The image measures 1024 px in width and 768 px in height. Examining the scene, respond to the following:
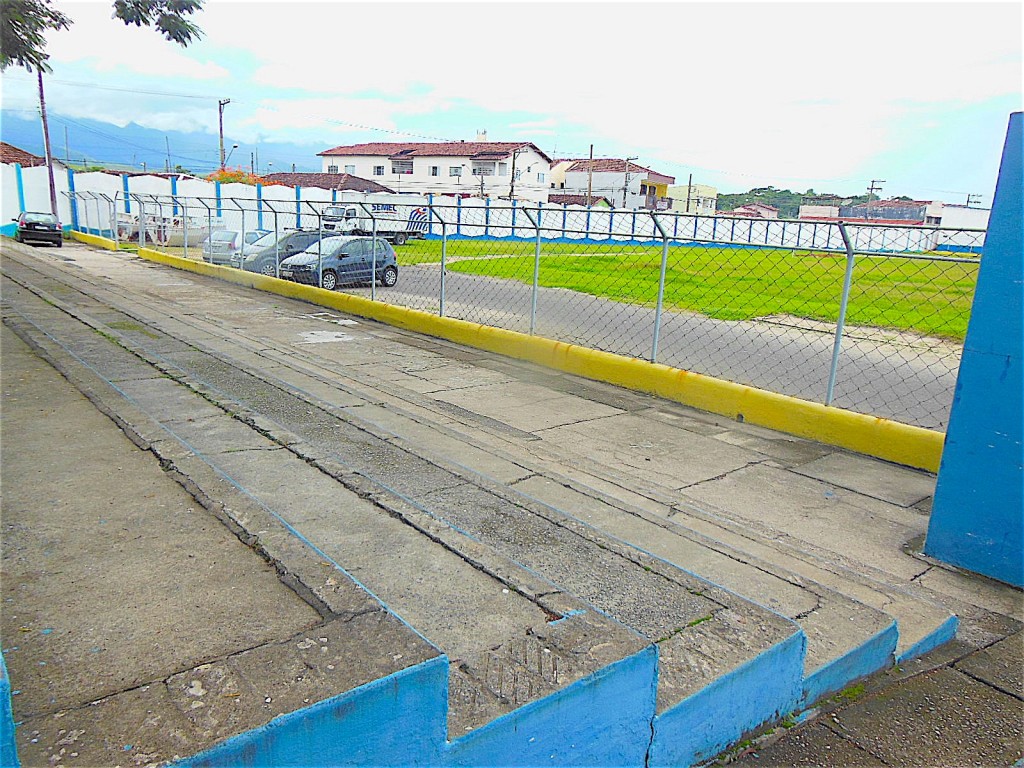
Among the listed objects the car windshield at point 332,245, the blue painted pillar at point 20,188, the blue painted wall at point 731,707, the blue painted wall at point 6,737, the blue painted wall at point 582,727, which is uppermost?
the blue painted pillar at point 20,188

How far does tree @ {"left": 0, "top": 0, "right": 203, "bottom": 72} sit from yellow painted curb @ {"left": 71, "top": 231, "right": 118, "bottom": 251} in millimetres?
19435

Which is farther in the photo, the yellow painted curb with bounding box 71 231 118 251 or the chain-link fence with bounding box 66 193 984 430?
the yellow painted curb with bounding box 71 231 118 251

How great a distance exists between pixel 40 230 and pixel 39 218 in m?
1.17

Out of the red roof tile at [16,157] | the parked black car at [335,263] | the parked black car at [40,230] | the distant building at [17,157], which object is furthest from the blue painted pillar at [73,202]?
the parked black car at [335,263]

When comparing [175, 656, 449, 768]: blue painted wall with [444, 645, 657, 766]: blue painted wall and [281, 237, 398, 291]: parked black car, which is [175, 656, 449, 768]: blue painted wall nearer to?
[444, 645, 657, 766]: blue painted wall

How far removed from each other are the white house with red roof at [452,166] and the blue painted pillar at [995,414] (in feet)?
207

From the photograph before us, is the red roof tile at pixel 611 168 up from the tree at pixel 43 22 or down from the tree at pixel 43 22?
up

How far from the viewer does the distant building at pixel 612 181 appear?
72.8m

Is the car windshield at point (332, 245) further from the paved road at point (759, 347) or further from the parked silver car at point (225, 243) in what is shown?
the parked silver car at point (225, 243)

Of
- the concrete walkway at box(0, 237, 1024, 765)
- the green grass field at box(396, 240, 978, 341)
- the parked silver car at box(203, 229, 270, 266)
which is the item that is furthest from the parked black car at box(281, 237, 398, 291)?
the concrete walkway at box(0, 237, 1024, 765)

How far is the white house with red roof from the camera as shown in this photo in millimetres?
67562

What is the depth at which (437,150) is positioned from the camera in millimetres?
69062

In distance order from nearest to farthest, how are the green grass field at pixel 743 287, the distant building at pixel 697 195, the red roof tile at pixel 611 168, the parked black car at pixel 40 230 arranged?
the green grass field at pixel 743 287 → the parked black car at pixel 40 230 → the red roof tile at pixel 611 168 → the distant building at pixel 697 195

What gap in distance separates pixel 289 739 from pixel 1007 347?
3922 mm
